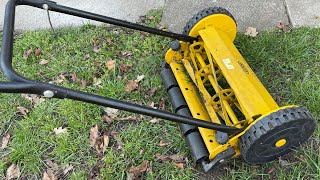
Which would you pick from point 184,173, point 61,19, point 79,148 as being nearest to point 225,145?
point 184,173

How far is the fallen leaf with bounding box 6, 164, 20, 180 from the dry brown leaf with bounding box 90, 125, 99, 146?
550 millimetres

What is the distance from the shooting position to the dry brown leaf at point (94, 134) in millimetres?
2783

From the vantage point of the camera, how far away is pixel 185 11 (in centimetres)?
360

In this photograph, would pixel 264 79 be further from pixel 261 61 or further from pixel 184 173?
pixel 184 173

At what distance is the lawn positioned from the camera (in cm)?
258

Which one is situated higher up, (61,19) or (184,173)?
(61,19)

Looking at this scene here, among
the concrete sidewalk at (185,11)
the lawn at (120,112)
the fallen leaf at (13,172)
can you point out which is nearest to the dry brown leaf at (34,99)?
the lawn at (120,112)

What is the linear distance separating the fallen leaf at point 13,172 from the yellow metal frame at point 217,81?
4.27ft

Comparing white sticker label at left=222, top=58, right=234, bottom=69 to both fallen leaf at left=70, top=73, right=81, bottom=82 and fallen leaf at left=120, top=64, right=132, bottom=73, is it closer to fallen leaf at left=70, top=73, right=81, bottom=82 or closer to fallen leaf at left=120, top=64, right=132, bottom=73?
fallen leaf at left=120, top=64, right=132, bottom=73

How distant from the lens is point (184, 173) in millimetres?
2527

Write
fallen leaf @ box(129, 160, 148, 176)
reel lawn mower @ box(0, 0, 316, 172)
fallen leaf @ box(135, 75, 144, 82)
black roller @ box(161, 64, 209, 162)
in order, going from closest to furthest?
reel lawn mower @ box(0, 0, 316, 172) → black roller @ box(161, 64, 209, 162) → fallen leaf @ box(129, 160, 148, 176) → fallen leaf @ box(135, 75, 144, 82)

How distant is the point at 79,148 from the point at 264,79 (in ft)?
4.85

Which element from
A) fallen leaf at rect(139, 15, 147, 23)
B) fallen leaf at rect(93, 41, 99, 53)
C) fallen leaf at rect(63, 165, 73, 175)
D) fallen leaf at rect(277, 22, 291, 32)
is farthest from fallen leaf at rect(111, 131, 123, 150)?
fallen leaf at rect(277, 22, 291, 32)

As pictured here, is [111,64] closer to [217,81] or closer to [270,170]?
[217,81]
